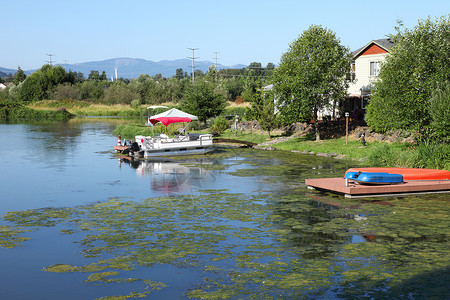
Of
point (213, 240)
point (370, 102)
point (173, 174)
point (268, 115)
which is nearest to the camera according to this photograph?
point (213, 240)

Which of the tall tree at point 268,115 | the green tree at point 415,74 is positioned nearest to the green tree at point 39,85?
the tall tree at point 268,115

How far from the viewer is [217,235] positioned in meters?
17.1

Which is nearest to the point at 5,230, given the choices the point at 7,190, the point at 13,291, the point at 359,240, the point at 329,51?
the point at 13,291

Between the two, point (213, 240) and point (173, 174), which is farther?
point (173, 174)

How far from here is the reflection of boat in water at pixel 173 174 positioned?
2722 centimetres

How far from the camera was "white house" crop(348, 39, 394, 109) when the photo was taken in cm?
4753

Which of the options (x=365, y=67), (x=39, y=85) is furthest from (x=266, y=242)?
(x=39, y=85)

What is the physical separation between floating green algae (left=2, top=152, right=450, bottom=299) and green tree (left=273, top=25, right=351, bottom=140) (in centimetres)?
2065

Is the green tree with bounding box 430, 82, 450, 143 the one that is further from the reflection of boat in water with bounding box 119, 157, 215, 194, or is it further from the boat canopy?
the boat canopy

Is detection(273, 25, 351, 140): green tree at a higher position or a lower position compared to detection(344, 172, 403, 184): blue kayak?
higher

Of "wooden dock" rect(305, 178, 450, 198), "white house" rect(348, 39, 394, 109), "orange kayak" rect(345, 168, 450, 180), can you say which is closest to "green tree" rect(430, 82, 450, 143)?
"orange kayak" rect(345, 168, 450, 180)

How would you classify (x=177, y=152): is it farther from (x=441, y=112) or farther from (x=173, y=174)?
(x=441, y=112)

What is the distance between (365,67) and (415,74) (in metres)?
17.0

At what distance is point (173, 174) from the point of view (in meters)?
31.8
